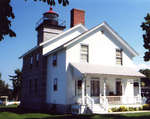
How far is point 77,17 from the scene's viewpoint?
25391 millimetres

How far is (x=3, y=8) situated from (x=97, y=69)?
14.6 metres

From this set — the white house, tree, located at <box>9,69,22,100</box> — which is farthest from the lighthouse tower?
tree, located at <box>9,69,22,100</box>

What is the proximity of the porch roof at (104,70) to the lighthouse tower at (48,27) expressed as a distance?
27.6 feet

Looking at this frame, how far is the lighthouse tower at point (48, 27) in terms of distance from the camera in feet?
86.5

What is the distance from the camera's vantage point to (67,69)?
19453 mm

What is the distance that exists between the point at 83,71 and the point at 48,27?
36.1 feet

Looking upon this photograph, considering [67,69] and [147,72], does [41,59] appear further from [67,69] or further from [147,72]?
Answer: [147,72]

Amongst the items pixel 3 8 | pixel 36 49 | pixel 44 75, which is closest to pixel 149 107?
pixel 44 75

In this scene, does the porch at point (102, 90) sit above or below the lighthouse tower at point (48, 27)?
below

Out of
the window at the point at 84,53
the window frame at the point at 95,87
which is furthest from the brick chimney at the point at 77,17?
the window frame at the point at 95,87

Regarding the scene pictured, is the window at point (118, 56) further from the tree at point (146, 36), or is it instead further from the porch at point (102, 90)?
the tree at point (146, 36)

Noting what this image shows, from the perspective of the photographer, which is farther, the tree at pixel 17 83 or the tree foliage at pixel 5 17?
the tree at pixel 17 83

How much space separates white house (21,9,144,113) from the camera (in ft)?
62.5

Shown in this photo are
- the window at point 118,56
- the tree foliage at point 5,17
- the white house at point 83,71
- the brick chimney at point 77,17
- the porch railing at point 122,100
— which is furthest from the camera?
the brick chimney at point 77,17
